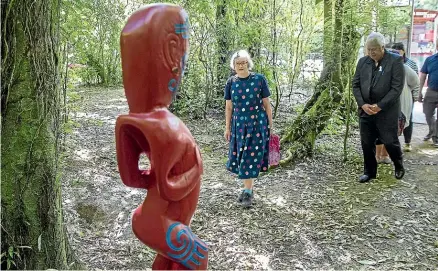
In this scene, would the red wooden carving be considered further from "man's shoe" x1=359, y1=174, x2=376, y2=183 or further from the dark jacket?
"man's shoe" x1=359, y1=174, x2=376, y2=183

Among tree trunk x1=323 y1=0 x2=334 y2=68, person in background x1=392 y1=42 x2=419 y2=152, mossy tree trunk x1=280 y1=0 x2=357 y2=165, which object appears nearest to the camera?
person in background x1=392 y1=42 x2=419 y2=152

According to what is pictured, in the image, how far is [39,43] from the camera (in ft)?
7.06

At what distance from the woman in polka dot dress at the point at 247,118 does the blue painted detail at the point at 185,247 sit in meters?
2.16

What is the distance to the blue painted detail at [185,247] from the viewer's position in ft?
5.02

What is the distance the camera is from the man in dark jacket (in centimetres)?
398

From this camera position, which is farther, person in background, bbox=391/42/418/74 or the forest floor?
person in background, bbox=391/42/418/74

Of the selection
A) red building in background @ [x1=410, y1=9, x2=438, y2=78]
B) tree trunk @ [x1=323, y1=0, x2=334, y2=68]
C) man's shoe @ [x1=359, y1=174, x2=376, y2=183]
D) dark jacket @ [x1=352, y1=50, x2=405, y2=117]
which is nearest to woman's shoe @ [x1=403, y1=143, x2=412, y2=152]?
man's shoe @ [x1=359, y1=174, x2=376, y2=183]

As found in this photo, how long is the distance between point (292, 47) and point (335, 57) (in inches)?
107

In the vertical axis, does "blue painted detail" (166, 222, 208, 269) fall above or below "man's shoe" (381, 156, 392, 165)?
above

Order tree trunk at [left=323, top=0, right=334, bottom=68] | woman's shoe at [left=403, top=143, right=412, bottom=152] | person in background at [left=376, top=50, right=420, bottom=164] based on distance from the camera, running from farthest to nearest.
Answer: woman's shoe at [left=403, top=143, right=412, bottom=152], tree trunk at [left=323, top=0, right=334, bottom=68], person in background at [left=376, top=50, right=420, bottom=164]

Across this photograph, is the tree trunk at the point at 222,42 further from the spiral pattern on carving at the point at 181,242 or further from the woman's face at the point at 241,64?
the spiral pattern on carving at the point at 181,242

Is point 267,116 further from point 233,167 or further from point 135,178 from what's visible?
point 135,178

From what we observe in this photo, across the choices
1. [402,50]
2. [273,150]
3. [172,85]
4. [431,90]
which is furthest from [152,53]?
[431,90]

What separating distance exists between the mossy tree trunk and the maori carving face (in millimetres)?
3871
